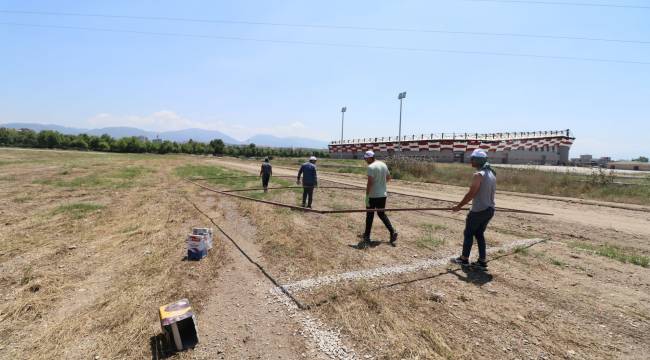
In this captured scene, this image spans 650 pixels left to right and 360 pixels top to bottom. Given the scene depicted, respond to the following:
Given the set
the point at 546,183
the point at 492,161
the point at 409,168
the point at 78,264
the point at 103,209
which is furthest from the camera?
the point at 492,161

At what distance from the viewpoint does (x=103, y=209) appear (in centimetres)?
1059

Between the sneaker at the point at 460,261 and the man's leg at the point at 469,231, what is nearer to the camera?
the man's leg at the point at 469,231

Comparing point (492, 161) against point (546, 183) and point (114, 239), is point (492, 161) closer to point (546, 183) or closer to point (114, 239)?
point (546, 183)

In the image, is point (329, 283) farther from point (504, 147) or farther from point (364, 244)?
point (504, 147)

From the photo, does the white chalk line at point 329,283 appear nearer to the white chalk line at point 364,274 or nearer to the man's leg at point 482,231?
the white chalk line at point 364,274

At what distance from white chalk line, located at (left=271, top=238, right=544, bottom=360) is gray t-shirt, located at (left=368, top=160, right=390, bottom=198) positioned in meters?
1.86

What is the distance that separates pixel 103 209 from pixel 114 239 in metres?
4.24

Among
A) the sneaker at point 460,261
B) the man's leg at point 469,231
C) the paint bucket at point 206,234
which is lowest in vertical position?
the sneaker at point 460,261

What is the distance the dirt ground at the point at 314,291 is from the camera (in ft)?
11.8

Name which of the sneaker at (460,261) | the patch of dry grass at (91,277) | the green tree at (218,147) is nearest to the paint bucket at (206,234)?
the patch of dry grass at (91,277)

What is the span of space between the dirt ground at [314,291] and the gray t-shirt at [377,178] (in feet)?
4.18

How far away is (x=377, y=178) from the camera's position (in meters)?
7.30

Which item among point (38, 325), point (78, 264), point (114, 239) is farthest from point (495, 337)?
point (114, 239)

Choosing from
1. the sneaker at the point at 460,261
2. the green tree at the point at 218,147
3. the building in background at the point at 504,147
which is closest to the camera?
the sneaker at the point at 460,261
